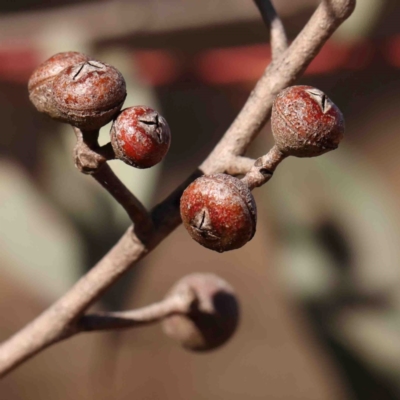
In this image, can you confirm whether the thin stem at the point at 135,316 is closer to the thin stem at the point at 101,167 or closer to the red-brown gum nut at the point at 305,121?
the thin stem at the point at 101,167

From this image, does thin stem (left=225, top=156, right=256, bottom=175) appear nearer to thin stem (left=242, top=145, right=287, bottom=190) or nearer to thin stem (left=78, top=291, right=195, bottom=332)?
thin stem (left=242, top=145, right=287, bottom=190)

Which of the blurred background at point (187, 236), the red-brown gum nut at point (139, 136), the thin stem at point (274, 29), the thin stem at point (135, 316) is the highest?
the red-brown gum nut at point (139, 136)

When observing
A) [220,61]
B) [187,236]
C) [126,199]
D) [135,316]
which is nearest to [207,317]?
[135,316]

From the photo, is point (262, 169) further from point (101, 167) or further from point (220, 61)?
point (220, 61)

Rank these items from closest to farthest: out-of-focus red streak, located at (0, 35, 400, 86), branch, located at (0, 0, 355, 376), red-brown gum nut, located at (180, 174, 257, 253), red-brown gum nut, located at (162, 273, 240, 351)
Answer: red-brown gum nut, located at (180, 174, 257, 253), branch, located at (0, 0, 355, 376), red-brown gum nut, located at (162, 273, 240, 351), out-of-focus red streak, located at (0, 35, 400, 86)

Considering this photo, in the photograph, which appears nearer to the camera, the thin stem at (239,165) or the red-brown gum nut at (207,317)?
the thin stem at (239,165)

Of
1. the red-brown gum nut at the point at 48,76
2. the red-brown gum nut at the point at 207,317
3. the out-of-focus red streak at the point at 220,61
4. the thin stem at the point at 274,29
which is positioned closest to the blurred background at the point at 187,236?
the out-of-focus red streak at the point at 220,61

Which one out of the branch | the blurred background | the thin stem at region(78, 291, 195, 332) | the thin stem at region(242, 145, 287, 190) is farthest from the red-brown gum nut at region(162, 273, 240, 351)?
the blurred background
